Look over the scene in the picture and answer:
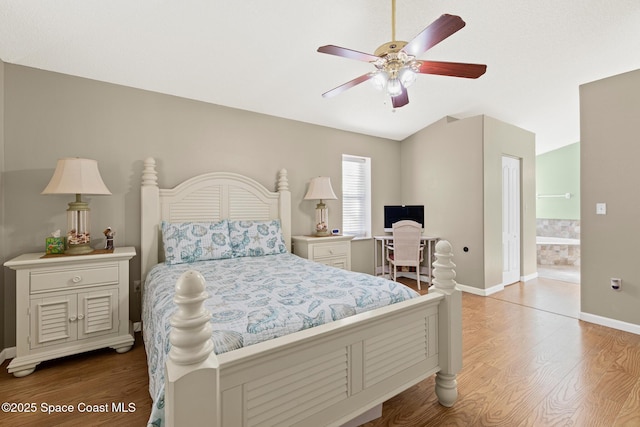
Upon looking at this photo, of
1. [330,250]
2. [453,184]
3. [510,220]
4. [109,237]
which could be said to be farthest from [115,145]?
[510,220]

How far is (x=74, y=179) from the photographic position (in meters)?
2.31

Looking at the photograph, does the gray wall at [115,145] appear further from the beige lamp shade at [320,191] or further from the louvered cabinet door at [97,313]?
the louvered cabinet door at [97,313]

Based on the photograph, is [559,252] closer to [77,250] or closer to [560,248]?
[560,248]

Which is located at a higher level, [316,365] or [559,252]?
[316,365]

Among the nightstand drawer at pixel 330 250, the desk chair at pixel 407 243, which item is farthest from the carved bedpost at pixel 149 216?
the desk chair at pixel 407 243

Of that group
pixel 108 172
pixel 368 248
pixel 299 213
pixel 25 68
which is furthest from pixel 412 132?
pixel 25 68

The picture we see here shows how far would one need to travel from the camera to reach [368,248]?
4.77m

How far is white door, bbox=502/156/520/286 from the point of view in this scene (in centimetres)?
449

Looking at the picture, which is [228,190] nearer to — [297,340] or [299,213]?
[299,213]

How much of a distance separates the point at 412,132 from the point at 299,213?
236cm

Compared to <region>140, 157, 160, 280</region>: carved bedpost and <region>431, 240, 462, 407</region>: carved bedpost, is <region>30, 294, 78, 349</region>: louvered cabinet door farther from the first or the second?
<region>431, 240, 462, 407</region>: carved bedpost

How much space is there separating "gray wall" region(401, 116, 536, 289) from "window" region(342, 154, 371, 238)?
834 millimetres

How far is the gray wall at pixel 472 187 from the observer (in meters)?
4.06

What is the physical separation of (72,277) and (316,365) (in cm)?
207
